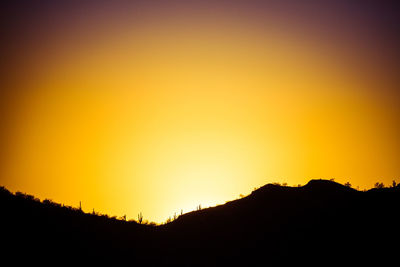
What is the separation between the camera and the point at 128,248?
948 inches

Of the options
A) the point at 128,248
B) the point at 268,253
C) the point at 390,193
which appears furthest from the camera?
the point at 390,193

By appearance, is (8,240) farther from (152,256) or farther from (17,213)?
(152,256)

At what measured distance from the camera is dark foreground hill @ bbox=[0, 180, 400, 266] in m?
20.5

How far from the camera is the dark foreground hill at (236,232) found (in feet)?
67.4

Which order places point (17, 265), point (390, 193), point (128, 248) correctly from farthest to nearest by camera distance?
point (390, 193), point (128, 248), point (17, 265)

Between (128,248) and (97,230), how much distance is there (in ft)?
13.5

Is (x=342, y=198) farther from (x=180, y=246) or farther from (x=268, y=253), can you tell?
(x=180, y=246)

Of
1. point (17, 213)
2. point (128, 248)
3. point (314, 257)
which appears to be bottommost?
point (314, 257)

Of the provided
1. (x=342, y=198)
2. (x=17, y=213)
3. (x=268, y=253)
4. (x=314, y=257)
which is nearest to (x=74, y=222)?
(x=17, y=213)

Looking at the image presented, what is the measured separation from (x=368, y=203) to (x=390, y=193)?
8.38 ft

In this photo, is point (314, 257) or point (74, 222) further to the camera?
point (74, 222)

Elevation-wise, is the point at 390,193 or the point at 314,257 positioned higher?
the point at 390,193

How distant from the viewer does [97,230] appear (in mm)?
26797

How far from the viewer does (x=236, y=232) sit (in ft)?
81.5
